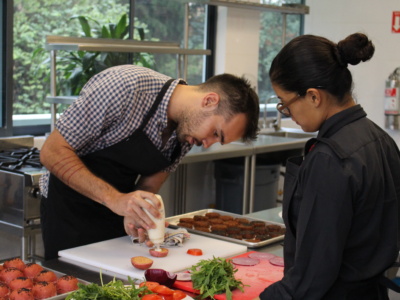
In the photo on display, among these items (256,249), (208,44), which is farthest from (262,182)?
(256,249)

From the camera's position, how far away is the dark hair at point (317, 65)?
55.9 inches

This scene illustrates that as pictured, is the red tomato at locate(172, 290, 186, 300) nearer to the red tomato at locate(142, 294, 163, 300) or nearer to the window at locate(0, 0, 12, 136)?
the red tomato at locate(142, 294, 163, 300)

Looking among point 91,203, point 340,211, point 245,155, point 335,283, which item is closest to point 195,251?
point 91,203

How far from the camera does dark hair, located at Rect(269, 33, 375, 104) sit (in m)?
1.42

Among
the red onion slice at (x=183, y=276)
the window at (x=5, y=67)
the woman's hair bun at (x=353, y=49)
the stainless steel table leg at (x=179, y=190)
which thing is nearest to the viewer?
the woman's hair bun at (x=353, y=49)

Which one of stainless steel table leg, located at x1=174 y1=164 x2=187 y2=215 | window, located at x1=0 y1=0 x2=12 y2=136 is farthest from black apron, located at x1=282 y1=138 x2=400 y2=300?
stainless steel table leg, located at x1=174 y1=164 x2=187 y2=215

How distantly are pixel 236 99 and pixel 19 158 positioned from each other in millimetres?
1676

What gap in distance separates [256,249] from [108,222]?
529 mm

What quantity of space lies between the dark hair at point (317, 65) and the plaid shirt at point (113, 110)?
26.8 inches

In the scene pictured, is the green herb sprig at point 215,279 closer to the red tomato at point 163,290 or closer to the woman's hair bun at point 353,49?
the red tomato at point 163,290

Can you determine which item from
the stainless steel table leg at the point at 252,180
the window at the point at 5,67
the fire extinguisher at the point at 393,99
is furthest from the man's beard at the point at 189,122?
the fire extinguisher at the point at 393,99

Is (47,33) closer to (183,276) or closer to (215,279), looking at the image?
(183,276)

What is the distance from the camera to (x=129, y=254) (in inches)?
77.4

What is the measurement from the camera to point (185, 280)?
1.72m
